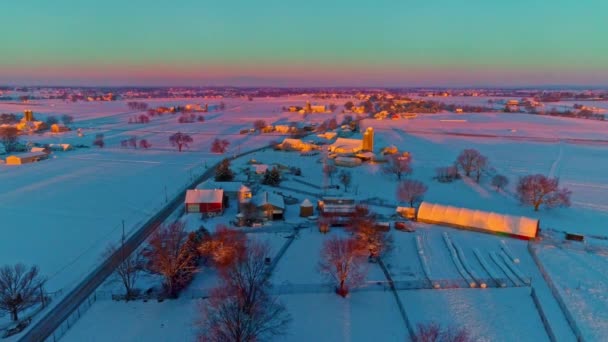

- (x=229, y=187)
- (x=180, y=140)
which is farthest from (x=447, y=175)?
(x=180, y=140)

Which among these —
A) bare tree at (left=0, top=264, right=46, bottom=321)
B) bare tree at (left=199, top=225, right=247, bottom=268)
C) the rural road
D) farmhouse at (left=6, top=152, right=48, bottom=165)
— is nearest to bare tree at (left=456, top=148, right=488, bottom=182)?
bare tree at (left=199, top=225, right=247, bottom=268)

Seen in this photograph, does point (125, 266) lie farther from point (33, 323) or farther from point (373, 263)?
point (373, 263)

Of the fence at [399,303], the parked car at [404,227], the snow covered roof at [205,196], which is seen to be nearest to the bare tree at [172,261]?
the snow covered roof at [205,196]

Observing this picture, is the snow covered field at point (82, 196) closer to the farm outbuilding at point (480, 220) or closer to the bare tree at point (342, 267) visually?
the bare tree at point (342, 267)

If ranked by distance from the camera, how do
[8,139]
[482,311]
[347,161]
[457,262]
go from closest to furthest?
[482,311] < [457,262] < [347,161] < [8,139]

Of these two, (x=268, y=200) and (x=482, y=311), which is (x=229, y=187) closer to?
(x=268, y=200)

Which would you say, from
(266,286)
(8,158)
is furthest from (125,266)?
(8,158)
